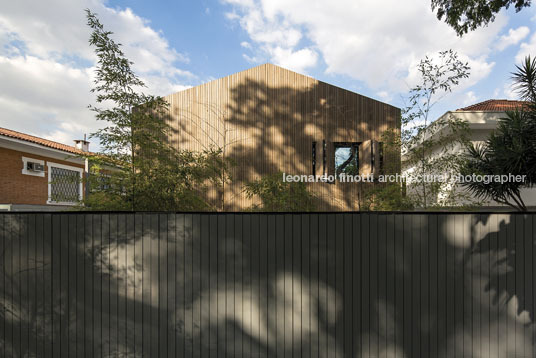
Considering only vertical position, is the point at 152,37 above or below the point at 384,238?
above

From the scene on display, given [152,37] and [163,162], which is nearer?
[163,162]

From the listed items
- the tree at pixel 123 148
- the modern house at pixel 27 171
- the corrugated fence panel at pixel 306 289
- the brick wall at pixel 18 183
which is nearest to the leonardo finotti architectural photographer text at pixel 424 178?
the corrugated fence panel at pixel 306 289

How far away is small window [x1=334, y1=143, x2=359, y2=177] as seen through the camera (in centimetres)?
568

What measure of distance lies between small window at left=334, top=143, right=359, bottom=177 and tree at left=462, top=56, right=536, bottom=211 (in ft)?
6.72

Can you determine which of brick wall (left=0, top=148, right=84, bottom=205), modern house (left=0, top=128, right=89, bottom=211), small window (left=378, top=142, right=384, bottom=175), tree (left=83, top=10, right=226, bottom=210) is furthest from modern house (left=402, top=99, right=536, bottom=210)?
brick wall (left=0, top=148, right=84, bottom=205)

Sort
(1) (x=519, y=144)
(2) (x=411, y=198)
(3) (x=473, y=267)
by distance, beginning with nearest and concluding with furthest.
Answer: (3) (x=473, y=267)
(1) (x=519, y=144)
(2) (x=411, y=198)

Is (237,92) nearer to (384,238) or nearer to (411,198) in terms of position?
(411,198)

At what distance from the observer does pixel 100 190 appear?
3066 mm

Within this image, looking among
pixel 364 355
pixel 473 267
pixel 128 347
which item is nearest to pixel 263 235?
pixel 364 355

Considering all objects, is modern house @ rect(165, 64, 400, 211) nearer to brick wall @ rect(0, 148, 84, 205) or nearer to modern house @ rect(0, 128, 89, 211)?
modern house @ rect(0, 128, 89, 211)

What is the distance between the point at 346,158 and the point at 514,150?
283 cm

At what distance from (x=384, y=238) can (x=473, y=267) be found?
0.81m

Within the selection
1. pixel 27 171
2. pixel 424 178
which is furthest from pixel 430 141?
pixel 27 171

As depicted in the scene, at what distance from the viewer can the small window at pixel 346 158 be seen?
568 centimetres
